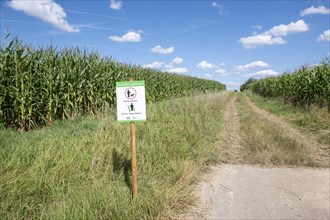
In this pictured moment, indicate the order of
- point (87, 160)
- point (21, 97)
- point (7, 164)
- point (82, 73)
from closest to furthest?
point (7, 164)
point (87, 160)
point (21, 97)
point (82, 73)

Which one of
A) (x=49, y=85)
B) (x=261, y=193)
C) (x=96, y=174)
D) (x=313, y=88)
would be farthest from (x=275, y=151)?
(x=313, y=88)

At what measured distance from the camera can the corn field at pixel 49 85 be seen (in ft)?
24.2

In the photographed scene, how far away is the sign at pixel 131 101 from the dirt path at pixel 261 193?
1.56m

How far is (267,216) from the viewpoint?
3.69m

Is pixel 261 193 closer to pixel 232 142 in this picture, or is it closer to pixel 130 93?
pixel 130 93

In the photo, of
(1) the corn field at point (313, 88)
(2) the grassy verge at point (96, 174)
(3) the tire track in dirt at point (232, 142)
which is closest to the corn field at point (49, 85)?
(2) the grassy verge at point (96, 174)

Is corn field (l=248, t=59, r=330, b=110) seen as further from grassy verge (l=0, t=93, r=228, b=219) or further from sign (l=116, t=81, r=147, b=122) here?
sign (l=116, t=81, r=147, b=122)

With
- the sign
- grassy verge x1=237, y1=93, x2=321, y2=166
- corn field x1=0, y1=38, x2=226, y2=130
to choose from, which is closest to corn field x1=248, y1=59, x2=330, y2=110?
grassy verge x1=237, y1=93, x2=321, y2=166

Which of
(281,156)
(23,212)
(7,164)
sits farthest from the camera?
(281,156)

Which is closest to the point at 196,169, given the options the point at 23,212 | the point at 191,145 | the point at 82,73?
the point at 191,145

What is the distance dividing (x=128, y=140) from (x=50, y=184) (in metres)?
2.26

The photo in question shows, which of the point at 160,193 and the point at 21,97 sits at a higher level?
the point at 21,97

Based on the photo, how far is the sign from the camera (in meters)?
3.80

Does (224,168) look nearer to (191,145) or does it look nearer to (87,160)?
(191,145)
